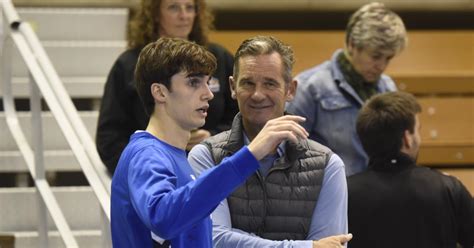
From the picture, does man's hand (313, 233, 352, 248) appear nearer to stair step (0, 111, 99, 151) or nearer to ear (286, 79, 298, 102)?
ear (286, 79, 298, 102)

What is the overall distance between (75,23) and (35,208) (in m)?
1.38

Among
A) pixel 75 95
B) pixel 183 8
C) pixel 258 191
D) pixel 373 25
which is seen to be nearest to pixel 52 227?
pixel 75 95

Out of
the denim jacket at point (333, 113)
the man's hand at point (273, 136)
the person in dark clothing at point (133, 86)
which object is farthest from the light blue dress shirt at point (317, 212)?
the denim jacket at point (333, 113)

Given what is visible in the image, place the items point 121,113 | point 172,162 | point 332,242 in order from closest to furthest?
point 172,162 < point 332,242 < point 121,113

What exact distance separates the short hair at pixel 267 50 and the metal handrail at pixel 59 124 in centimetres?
84

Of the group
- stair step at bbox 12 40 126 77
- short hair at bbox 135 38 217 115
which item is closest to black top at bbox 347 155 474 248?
short hair at bbox 135 38 217 115

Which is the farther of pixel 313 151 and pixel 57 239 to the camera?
pixel 57 239

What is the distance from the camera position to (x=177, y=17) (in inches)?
170

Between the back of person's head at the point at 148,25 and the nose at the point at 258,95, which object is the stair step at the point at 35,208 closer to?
the back of person's head at the point at 148,25

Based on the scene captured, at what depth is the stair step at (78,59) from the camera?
5680mm

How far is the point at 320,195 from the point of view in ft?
9.71

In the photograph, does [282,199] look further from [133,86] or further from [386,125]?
[133,86]

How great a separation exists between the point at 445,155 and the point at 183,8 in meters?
2.60

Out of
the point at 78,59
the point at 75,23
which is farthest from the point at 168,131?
the point at 75,23
